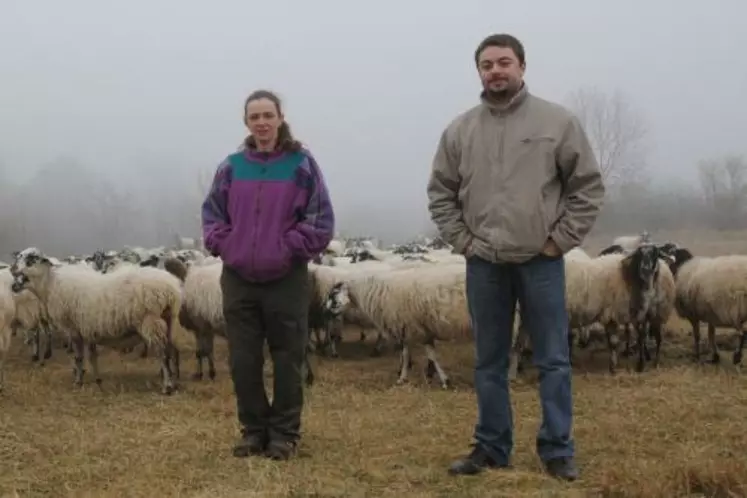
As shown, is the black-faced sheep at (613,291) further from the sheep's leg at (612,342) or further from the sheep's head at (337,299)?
the sheep's head at (337,299)

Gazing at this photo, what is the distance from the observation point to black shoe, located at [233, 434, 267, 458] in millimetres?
5734

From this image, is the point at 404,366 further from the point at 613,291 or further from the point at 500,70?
the point at 500,70

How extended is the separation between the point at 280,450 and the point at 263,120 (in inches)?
89.7

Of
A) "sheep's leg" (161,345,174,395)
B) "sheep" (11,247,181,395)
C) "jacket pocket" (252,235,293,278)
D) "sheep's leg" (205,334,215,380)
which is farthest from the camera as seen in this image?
"sheep's leg" (205,334,215,380)

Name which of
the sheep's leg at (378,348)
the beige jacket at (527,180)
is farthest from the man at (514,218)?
the sheep's leg at (378,348)

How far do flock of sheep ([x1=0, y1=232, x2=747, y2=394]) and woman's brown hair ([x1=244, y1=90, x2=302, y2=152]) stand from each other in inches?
186

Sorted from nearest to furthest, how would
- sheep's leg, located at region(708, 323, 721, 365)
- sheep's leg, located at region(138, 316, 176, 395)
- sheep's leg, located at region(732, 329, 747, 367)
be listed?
sheep's leg, located at region(138, 316, 176, 395) → sheep's leg, located at region(732, 329, 747, 367) → sheep's leg, located at region(708, 323, 721, 365)

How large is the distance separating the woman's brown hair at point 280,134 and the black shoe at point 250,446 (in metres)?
2.06

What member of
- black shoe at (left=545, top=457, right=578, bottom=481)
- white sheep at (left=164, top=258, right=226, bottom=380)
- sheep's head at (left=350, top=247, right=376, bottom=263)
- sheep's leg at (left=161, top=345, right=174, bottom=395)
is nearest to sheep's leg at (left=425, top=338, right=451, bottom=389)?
white sheep at (left=164, top=258, right=226, bottom=380)

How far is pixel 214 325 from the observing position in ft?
36.1

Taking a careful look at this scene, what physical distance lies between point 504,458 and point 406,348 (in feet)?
17.6

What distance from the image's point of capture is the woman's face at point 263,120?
18.5 feet

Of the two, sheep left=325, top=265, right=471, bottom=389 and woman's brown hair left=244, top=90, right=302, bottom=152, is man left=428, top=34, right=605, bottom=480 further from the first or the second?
sheep left=325, top=265, right=471, bottom=389

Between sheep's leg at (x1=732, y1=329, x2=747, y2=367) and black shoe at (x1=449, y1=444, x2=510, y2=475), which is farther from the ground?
black shoe at (x1=449, y1=444, x2=510, y2=475)
